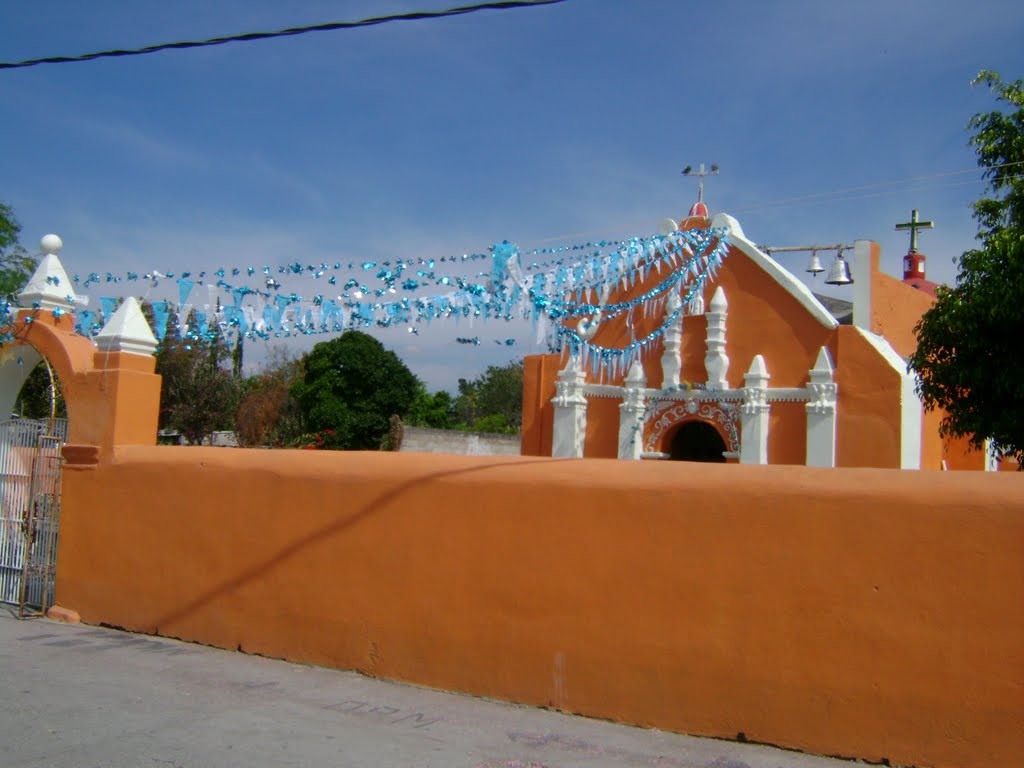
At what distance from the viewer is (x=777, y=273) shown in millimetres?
11680

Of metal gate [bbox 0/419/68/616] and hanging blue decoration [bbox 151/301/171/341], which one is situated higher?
hanging blue decoration [bbox 151/301/171/341]

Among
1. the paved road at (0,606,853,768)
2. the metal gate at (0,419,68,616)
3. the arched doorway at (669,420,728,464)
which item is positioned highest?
the arched doorway at (669,420,728,464)

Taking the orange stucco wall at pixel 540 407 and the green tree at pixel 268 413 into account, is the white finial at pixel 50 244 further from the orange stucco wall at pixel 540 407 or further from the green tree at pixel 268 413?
the green tree at pixel 268 413

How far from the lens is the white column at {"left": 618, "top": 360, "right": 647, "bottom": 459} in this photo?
41.0 ft

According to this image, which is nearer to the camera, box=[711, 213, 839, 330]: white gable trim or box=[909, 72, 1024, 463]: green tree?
box=[909, 72, 1024, 463]: green tree

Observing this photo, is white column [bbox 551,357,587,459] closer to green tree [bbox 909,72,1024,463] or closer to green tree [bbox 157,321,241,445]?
green tree [bbox 909,72,1024,463]

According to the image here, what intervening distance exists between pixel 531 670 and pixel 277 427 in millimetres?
22695

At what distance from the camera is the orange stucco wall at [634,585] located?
4809 millimetres

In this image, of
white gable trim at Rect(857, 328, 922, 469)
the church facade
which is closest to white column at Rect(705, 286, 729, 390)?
the church facade

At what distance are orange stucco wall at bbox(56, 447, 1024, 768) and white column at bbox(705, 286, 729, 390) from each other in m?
6.03

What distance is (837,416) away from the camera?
1095 cm

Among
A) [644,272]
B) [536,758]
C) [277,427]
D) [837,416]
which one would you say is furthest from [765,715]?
[277,427]

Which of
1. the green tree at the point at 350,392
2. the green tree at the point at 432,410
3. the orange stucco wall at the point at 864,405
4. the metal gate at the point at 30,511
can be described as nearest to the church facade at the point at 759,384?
the orange stucco wall at the point at 864,405

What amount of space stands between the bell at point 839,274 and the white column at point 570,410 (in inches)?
138
